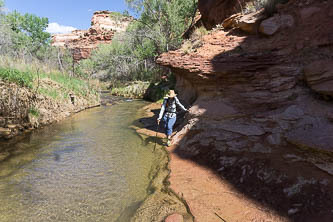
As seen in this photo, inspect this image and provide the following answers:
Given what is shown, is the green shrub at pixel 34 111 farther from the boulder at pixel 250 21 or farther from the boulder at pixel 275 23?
the boulder at pixel 275 23

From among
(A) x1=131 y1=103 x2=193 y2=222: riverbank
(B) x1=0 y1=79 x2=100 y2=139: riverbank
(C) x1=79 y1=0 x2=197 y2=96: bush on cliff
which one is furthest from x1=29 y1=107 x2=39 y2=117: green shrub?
(C) x1=79 y1=0 x2=197 y2=96: bush on cliff

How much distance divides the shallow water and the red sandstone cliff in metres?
1.12

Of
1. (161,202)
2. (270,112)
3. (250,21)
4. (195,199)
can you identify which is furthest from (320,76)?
(161,202)

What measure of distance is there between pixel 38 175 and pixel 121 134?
319 centimetres

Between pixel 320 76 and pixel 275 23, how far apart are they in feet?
7.62

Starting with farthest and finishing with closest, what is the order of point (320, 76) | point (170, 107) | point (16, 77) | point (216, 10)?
point (216, 10)
point (16, 77)
point (170, 107)
point (320, 76)

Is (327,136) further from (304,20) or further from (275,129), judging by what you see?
(304,20)

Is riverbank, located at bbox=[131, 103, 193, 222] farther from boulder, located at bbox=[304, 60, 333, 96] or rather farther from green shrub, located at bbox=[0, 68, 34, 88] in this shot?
green shrub, located at bbox=[0, 68, 34, 88]

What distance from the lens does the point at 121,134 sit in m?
6.93

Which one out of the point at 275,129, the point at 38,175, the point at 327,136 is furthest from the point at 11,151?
the point at 327,136

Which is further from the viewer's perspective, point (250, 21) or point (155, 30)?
point (155, 30)

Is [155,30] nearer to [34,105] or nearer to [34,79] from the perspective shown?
[34,79]

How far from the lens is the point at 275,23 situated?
513cm

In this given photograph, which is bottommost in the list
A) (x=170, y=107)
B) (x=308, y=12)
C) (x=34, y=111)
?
(x=34, y=111)
